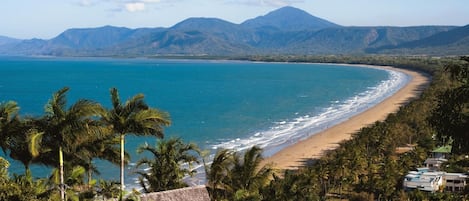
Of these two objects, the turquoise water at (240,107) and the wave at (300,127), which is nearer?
the wave at (300,127)

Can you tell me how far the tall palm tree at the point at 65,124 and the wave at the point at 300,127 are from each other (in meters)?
24.9

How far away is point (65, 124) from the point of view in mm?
12711

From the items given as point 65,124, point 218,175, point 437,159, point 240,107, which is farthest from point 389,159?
point 240,107

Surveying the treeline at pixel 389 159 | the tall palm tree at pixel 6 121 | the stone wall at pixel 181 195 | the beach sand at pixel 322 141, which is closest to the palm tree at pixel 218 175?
the stone wall at pixel 181 195

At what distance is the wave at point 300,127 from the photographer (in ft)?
169

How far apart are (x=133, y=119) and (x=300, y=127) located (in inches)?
1984

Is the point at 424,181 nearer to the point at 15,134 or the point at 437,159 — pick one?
the point at 437,159

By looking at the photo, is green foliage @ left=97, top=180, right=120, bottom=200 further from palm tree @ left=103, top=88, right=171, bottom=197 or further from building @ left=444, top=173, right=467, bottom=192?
building @ left=444, top=173, right=467, bottom=192

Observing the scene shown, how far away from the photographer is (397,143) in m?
45.0

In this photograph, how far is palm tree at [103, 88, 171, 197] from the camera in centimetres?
1376

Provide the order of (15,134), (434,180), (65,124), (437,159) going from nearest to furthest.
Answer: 1. (65,124)
2. (15,134)
3. (434,180)
4. (437,159)

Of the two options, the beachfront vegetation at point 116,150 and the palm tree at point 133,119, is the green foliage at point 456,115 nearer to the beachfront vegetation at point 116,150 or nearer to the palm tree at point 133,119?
A: the beachfront vegetation at point 116,150

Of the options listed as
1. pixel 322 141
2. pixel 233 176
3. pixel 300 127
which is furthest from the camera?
pixel 300 127

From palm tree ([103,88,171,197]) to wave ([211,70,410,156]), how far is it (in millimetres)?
23840
